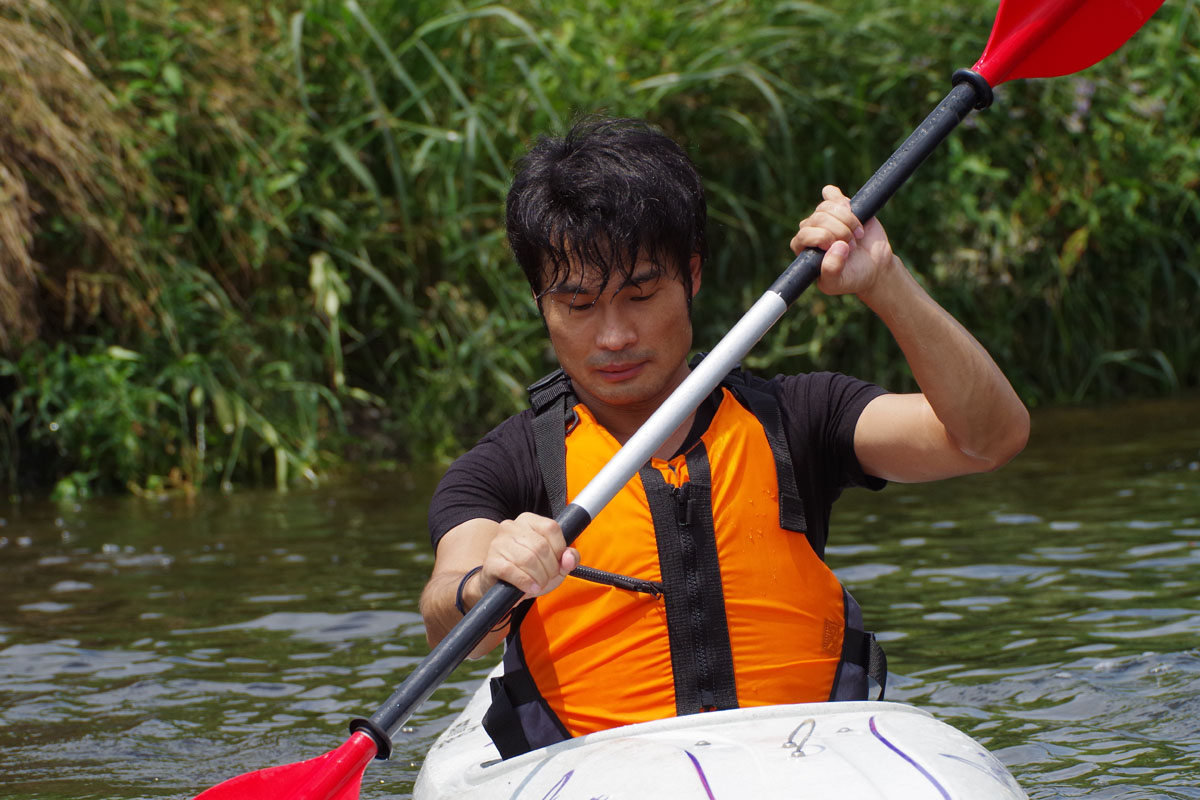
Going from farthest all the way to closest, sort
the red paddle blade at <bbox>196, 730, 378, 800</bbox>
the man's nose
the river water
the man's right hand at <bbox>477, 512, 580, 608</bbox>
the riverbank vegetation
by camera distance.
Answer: the riverbank vegetation → the river water → the man's nose → the red paddle blade at <bbox>196, 730, 378, 800</bbox> → the man's right hand at <bbox>477, 512, 580, 608</bbox>

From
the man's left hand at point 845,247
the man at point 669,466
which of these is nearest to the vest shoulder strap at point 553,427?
the man at point 669,466

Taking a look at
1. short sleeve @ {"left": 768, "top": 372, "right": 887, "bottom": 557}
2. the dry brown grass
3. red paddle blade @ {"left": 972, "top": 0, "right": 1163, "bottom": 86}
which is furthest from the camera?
the dry brown grass

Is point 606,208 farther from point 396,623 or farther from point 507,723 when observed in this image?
point 396,623

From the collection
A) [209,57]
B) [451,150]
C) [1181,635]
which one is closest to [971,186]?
[451,150]

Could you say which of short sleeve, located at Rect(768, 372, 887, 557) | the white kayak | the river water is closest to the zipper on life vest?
the white kayak

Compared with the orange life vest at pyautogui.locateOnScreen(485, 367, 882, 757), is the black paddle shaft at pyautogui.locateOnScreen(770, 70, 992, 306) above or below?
above

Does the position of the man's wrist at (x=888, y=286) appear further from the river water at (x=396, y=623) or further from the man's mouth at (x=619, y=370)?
the river water at (x=396, y=623)

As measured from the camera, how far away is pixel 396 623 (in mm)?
4172

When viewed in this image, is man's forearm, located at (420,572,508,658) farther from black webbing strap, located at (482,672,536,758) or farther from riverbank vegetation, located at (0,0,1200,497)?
riverbank vegetation, located at (0,0,1200,497)

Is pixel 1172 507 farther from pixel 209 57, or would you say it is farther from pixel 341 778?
pixel 209 57

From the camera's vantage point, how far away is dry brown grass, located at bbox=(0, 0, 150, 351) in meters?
6.03

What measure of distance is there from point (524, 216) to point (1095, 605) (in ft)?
7.46

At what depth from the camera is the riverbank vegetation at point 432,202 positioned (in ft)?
20.8

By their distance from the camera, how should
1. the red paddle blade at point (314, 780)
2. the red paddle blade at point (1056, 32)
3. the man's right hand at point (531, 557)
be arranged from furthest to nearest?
the red paddle blade at point (1056, 32), the red paddle blade at point (314, 780), the man's right hand at point (531, 557)
